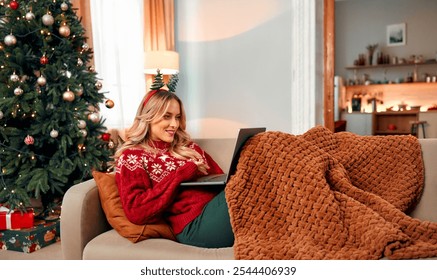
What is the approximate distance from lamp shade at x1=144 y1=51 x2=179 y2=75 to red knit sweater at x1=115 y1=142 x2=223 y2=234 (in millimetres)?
2037

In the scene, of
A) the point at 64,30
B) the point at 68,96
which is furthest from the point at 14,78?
the point at 64,30

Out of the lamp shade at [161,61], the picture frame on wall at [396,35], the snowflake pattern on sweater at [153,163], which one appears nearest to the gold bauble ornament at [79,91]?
the snowflake pattern on sweater at [153,163]

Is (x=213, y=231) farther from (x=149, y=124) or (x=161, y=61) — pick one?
(x=161, y=61)

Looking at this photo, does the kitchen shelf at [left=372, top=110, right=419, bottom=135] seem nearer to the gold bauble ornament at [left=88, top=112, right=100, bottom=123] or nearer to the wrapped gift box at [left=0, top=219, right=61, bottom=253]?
the gold bauble ornament at [left=88, top=112, right=100, bottom=123]

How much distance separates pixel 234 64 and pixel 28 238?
7.83 feet

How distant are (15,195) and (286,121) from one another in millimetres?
2265

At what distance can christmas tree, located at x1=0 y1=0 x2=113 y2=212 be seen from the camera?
2.32m

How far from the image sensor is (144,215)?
138cm

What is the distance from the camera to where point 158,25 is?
12.9 ft

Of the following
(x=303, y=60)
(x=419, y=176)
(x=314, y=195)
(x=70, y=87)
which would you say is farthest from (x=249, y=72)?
(x=314, y=195)

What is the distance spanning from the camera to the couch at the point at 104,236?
1.32 metres

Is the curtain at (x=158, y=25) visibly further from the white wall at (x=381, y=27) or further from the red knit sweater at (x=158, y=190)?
the white wall at (x=381, y=27)
